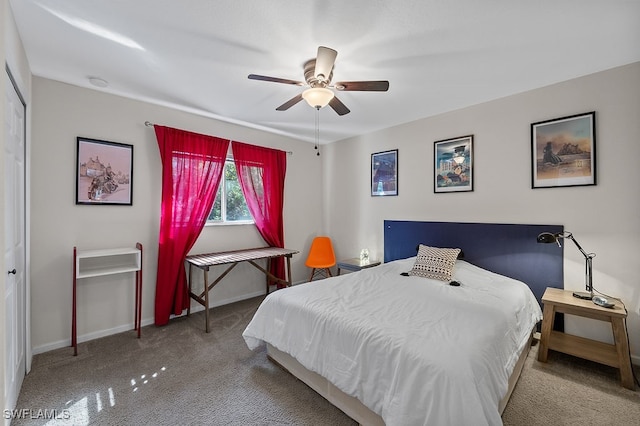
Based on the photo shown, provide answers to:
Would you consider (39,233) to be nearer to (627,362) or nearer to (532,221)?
(532,221)

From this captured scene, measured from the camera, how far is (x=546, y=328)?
2.35 metres

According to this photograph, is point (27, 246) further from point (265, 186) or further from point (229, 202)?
point (265, 186)

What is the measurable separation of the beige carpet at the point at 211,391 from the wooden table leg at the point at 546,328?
9 centimetres

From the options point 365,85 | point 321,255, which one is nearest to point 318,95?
point 365,85

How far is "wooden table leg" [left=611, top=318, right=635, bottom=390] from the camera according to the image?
2.03 metres

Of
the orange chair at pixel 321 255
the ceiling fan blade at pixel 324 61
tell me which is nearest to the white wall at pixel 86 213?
the orange chair at pixel 321 255

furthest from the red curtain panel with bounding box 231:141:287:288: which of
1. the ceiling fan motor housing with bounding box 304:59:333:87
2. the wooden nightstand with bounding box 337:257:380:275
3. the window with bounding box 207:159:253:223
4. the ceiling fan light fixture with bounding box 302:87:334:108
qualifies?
the ceiling fan light fixture with bounding box 302:87:334:108

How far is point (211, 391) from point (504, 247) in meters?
3.01

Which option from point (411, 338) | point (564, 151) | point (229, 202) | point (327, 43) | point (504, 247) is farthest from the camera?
point (229, 202)

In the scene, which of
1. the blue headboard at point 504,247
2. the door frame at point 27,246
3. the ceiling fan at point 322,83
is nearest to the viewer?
the ceiling fan at point 322,83

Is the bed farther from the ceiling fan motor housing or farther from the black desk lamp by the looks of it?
the ceiling fan motor housing

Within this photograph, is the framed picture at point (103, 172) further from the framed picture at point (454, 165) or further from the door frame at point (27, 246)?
the framed picture at point (454, 165)

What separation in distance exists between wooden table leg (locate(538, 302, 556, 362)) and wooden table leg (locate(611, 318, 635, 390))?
367 mm

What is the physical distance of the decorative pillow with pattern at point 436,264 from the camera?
2.85 metres
